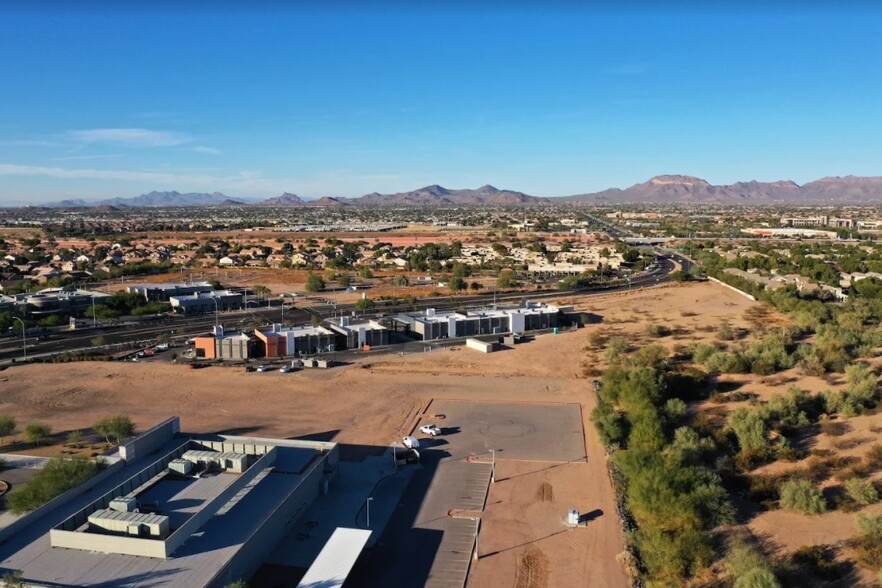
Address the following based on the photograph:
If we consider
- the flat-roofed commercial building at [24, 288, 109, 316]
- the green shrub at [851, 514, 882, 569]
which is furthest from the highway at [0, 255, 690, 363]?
the green shrub at [851, 514, 882, 569]

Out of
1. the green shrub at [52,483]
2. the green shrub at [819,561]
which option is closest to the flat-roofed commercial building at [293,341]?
the green shrub at [52,483]

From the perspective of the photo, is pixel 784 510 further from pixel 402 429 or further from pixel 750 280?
pixel 750 280

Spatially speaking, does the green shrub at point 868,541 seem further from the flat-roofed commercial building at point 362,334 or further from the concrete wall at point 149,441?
the flat-roofed commercial building at point 362,334

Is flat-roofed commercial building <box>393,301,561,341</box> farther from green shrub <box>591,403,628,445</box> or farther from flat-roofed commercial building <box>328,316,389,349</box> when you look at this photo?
green shrub <box>591,403,628,445</box>

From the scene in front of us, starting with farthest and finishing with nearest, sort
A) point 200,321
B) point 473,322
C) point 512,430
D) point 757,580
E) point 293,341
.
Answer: point 200,321 → point 473,322 → point 293,341 → point 512,430 → point 757,580

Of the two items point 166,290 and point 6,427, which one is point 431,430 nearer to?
point 6,427

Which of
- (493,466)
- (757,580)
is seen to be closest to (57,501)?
(493,466)
